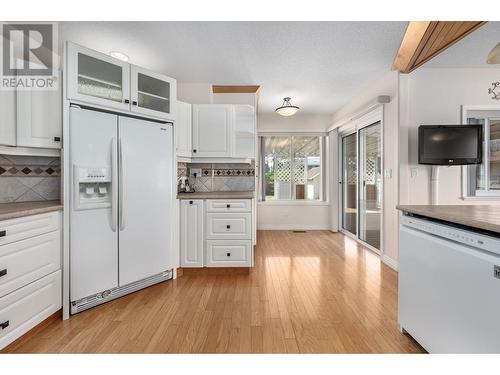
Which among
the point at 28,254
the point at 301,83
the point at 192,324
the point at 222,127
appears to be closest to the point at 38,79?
the point at 28,254

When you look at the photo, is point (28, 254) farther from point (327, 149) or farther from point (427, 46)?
point (327, 149)

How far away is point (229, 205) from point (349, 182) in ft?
9.74

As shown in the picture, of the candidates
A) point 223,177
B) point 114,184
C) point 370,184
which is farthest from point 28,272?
point 370,184

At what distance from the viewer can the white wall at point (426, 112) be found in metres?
3.05

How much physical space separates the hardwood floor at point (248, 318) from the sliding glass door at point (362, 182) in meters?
1.11

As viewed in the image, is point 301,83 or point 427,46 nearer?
point 427,46

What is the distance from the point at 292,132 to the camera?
547 centimetres

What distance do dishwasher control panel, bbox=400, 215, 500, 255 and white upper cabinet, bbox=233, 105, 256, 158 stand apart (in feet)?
7.01

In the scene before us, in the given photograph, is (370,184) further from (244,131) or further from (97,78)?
(97,78)

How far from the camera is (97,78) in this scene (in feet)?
7.30

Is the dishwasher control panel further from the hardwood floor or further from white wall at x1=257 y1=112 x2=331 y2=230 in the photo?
white wall at x1=257 y1=112 x2=331 y2=230

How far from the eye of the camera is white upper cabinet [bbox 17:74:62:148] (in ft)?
6.55
